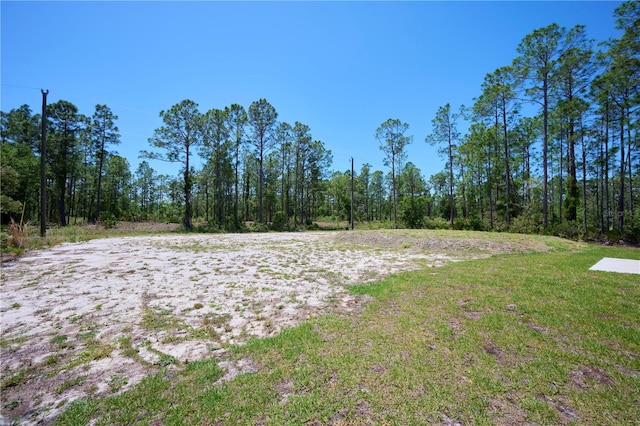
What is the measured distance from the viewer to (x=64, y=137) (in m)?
24.4

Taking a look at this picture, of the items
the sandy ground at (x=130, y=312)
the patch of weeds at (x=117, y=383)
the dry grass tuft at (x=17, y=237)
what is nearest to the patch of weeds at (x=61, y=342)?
the sandy ground at (x=130, y=312)

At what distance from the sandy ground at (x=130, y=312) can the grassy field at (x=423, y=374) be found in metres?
0.38

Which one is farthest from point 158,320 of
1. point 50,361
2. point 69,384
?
point 69,384

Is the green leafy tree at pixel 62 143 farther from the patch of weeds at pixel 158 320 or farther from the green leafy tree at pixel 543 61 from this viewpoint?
the green leafy tree at pixel 543 61

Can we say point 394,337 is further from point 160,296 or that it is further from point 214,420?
point 160,296

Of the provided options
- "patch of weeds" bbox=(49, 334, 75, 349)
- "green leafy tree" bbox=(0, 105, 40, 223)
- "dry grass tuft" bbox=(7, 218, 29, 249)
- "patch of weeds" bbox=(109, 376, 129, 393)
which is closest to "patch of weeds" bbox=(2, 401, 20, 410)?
"patch of weeds" bbox=(109, 376, 129, 393)

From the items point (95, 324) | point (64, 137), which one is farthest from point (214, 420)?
point (64, 137)

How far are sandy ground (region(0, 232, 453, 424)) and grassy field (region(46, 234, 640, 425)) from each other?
15.0 inches

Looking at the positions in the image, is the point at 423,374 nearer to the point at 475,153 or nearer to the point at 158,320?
→ the point at 158,320

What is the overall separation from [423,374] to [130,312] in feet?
15.1

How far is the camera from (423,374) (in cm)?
245

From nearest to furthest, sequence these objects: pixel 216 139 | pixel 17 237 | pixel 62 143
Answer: pixel 17 237, pixel 62 143, pixel 216 139

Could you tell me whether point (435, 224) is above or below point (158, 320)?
above

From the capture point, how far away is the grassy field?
1968 millimetres
